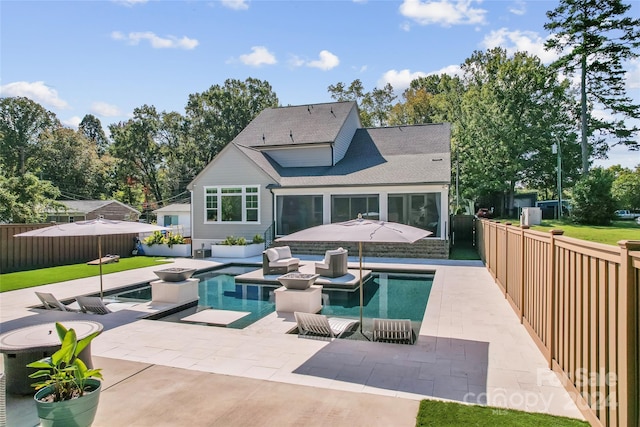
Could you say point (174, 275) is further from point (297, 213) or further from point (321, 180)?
point (321, 180)

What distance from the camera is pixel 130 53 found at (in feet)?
53.9


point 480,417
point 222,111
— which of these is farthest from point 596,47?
point 480,417

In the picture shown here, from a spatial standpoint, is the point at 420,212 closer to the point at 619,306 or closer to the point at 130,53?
the point at 130,53

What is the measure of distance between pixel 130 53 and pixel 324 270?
12.6 metres

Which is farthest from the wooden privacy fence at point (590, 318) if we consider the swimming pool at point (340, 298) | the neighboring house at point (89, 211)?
the neighboring house at point (89, 211)

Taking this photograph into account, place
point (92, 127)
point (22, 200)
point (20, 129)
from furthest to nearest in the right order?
point (92, 127)
point (20, 129)
point (22, 200)

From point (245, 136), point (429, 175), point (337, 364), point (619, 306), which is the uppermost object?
point (245, 136)

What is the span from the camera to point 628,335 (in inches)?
107

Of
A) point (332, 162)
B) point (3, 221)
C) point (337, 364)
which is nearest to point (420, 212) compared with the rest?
point (332, 162)

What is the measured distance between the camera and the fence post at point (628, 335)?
269 centimetres

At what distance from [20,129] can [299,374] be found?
55.6 m

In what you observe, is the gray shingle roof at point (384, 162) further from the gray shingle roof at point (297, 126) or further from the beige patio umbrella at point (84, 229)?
the beige patio umbrella at point (84, 229)

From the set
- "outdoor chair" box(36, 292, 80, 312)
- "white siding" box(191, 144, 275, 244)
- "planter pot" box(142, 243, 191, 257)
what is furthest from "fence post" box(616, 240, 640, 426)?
"planter pot" box(142, 243, 191, 257)

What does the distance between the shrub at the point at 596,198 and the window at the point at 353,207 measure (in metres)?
14.1
